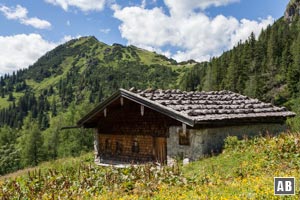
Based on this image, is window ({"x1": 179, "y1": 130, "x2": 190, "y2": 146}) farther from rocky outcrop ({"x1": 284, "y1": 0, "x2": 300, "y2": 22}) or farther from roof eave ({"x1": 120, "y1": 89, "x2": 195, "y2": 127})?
rocky outcrop ({"x1": 284, "y1": 0, "x2": 300, "y2": 22})

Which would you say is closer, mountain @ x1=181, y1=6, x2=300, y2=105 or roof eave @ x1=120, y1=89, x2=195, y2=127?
roof eave @ x1=120, y1=89, x2=195, y2=127

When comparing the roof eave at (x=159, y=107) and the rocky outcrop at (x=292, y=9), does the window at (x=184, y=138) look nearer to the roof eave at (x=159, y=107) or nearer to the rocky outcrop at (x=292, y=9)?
the roof eave at (x=159, y=107)

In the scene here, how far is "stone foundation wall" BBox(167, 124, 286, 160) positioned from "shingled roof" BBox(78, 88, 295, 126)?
0.80m

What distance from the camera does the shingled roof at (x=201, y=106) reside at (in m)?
16.0

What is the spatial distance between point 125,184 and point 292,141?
6.83 metres

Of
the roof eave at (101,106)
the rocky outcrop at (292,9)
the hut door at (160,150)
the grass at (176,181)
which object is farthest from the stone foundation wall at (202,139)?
the rocky outcrop at (292,9)

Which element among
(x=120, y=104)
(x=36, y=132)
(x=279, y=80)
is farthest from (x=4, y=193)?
(x=279, y=80)

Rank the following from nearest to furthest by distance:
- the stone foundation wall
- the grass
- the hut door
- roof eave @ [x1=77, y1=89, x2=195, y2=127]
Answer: the grass < roof eave @ [x1=77, y1=89, x2=195, y2=127] < the stone foundation wall < the hut door

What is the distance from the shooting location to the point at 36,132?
243ft

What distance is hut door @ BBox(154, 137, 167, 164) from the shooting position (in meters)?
18.3

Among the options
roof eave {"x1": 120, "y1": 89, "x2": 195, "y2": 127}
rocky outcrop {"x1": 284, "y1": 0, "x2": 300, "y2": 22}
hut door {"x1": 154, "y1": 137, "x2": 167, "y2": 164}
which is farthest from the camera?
rocky outcrop {"x1": 284, "y1": 0, "x2": 300, "y2": 22}

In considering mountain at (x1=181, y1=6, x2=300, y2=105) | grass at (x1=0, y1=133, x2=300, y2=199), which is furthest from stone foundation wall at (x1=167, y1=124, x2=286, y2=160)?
mountain at (x1=181, y1=6, x2=300, y2=105)

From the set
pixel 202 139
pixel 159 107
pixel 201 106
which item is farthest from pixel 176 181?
pixel 201 106

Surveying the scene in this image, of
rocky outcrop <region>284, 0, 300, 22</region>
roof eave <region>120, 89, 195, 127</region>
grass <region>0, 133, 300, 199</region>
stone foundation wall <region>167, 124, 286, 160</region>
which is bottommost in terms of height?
grass <region>0, 133, 300, 199</region>
